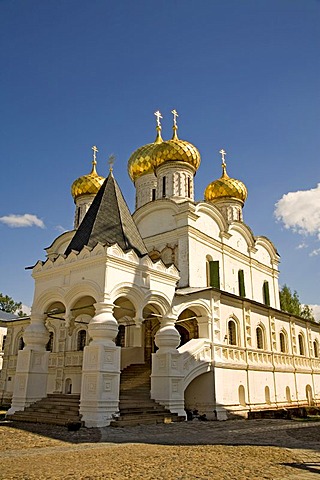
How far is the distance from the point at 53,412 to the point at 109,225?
5227 mm

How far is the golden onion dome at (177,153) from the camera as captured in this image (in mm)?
19359

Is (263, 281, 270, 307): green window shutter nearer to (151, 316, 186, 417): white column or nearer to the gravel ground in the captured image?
(151, 316, 186, 417): white column

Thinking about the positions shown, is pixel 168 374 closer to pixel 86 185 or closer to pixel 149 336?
pixel 149 336

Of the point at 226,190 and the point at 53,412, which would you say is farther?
the point at 226,190

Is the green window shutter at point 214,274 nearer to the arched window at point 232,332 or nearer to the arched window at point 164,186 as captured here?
the arched window at point 232,332

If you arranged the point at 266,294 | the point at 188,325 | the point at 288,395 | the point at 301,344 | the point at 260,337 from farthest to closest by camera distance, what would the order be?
1. the point at 266,294
2. the point at 301,344
3. the point at 288,395
4. the point at 260,337
5. the point at 188,325

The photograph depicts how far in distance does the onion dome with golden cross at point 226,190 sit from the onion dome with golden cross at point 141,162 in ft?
11.6

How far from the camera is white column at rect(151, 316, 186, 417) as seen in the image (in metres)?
11.3

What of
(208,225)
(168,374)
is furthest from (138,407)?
(208,225)

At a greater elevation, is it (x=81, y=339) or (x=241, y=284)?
(x=241, y=284)

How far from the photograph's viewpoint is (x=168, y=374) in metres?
11.4

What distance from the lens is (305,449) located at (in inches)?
259

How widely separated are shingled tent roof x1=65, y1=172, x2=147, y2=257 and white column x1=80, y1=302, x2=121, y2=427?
7.20ft

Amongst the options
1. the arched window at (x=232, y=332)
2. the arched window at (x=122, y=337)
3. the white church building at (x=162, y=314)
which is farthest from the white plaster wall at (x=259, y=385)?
the arched window at (x=122, y=337)
